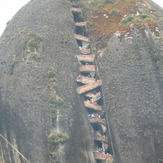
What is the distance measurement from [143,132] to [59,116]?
27.9 feet

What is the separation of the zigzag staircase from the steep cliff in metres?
0.71

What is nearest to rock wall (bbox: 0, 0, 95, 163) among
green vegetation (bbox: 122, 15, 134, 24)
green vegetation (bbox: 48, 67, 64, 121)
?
green vegetation (bbox: 48, 67, 64, 121)

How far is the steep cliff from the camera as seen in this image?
25000mm

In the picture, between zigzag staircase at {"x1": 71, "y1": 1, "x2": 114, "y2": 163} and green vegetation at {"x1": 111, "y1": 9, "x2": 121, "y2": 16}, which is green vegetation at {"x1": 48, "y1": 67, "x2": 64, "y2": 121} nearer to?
zigzag staircase at {"x1": 71, "y1": 1, "x2": 114, "y2": 163}

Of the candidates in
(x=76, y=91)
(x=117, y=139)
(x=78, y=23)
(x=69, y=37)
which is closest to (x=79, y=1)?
(x=78, y=23)

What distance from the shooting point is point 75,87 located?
1148 inches

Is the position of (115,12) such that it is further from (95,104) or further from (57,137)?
(57,137)

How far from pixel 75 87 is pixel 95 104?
119 inches

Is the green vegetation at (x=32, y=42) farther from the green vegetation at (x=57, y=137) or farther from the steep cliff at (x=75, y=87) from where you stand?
the green vegetation at (x=57, y=137)

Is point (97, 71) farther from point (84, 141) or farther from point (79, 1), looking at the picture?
point (79, 1)

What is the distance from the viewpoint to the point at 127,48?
28.8 m

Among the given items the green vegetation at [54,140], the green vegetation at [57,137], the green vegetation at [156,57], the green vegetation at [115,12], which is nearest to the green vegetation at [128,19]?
the green vegetation at [115,12]

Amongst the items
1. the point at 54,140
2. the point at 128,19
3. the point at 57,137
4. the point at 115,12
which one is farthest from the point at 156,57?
the point at 54,140

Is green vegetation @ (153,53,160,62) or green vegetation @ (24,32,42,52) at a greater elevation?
green vegetation @ (24,32,42,52)
